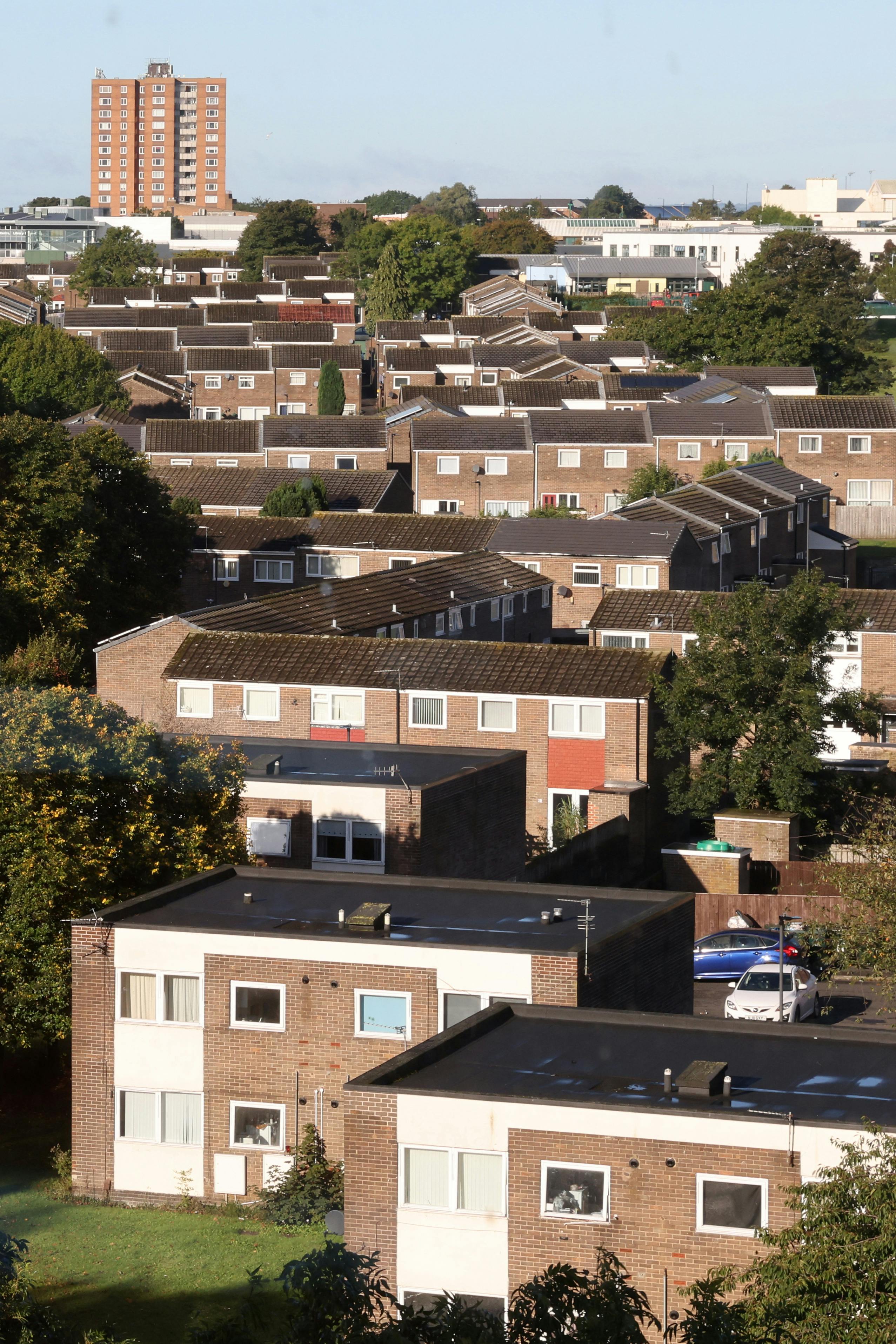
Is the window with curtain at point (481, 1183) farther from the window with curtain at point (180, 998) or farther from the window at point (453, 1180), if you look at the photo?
the window with curtain at point (180, 998)

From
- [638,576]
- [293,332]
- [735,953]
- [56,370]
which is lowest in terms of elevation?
[735,953]

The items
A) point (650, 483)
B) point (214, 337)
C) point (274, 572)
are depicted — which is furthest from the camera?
point (214, 337)

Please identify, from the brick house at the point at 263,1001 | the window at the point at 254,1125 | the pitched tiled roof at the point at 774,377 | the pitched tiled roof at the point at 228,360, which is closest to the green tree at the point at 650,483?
the pitched tiled roof at the point at 774,377

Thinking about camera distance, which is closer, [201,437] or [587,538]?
[587,538]

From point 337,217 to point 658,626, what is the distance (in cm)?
16168

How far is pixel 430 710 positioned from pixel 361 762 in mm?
6870

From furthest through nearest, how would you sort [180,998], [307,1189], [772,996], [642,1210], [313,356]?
[313,356] < [772,996] < [180,998] < [307,1189] < [642,1210]

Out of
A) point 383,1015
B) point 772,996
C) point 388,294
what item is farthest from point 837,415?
point 388,294

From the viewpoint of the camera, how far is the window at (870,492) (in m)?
74.0

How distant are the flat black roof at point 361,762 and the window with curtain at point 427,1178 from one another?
33.4 feet

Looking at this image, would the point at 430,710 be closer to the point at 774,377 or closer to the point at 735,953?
the point at 735,953

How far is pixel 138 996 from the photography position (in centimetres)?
1991

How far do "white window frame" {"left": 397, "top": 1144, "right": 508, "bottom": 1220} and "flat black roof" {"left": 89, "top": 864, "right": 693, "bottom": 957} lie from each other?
3.80 meters

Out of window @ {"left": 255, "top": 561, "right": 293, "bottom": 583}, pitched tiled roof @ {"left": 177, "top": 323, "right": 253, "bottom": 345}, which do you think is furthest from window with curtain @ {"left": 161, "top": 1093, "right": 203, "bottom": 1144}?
pitched tiled roof @ {"left": 177, "top": 323, "right": 253, "bottom": 345}
